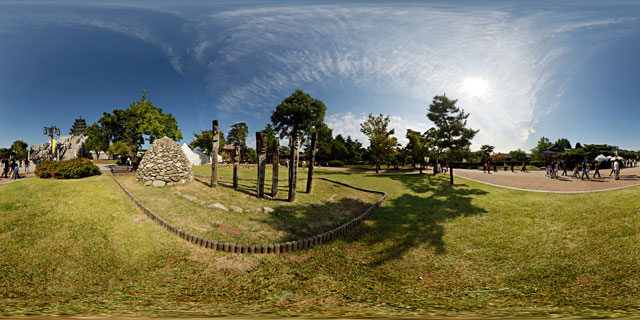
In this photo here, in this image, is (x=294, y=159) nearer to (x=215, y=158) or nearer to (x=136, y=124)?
(x=215, y=158)

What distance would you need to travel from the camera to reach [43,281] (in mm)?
3586

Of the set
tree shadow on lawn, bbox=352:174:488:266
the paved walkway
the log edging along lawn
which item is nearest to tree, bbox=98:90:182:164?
the log edging along lawn

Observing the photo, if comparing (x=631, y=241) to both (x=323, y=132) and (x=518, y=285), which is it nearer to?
(x=518, y=285)

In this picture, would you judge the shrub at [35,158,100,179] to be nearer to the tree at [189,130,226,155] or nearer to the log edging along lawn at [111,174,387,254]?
the log edging along lawn at [111,174,387,254]

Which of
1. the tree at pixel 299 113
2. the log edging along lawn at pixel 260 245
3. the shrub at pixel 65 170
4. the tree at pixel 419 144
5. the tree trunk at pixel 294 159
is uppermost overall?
the tree at pixel 299 113

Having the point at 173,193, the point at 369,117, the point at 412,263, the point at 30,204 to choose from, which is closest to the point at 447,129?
the point at 369,117

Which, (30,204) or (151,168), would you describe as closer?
(30,204)

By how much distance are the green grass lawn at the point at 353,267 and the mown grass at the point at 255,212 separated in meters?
0.76

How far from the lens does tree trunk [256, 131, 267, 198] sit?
1067 cm

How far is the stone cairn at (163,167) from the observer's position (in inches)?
475

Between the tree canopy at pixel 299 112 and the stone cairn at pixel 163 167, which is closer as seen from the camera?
the stone cairn at pixel 163 167

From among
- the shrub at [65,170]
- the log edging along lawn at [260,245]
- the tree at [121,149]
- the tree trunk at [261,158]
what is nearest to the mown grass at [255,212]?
the log edging along lawn at [260,245]

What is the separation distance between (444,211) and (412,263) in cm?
432

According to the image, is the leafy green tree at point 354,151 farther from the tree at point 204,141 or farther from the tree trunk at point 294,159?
the tree trunk at point 294,159
